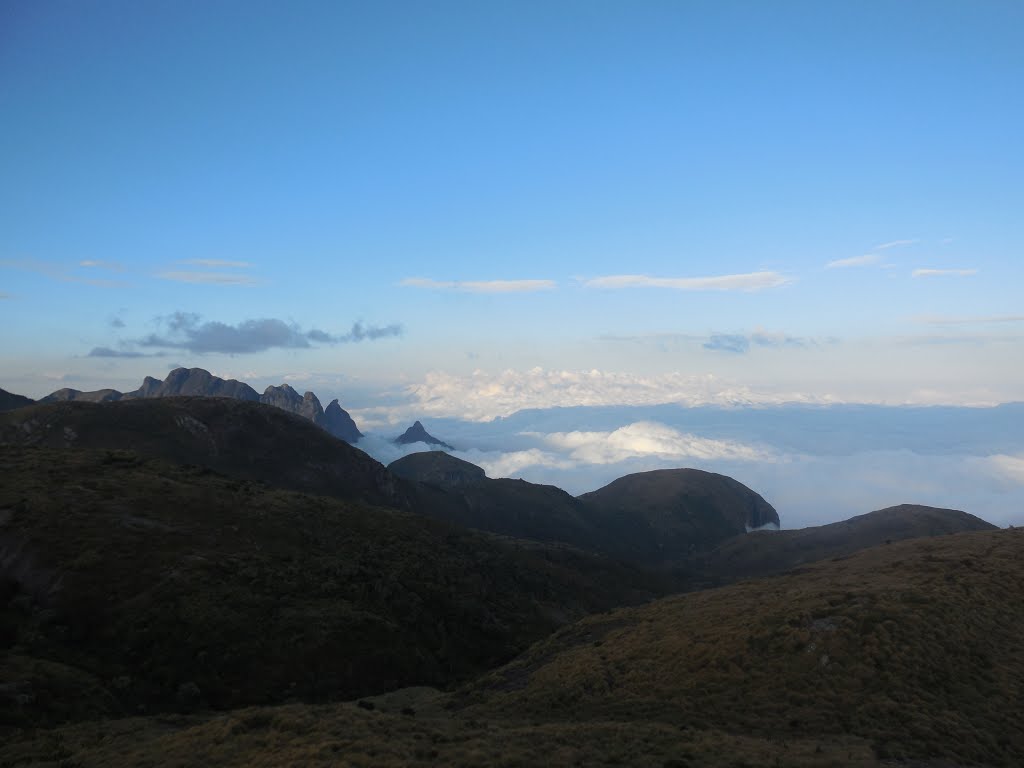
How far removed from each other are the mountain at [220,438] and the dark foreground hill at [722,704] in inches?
3544

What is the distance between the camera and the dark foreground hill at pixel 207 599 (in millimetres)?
36438

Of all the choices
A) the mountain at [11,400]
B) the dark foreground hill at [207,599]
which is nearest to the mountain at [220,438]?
the dark foreground hill at [207,599]

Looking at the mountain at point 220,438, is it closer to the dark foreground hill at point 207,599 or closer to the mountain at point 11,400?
the dark foreground hill at point 207,599

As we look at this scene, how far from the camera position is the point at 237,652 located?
40.3m

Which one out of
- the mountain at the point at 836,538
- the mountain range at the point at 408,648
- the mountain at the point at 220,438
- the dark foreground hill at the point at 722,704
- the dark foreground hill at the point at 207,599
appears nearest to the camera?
the dark foreground hill at the point at 722,704

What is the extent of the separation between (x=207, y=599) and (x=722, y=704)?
118 ft

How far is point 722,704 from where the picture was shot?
29.3 meters

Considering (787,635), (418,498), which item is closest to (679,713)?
(787,635)

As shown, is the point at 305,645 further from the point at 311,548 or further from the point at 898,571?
the point at 898,571

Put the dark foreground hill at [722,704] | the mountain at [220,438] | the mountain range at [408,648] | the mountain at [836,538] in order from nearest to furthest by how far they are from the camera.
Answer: the dark foreground hill at [722,704] → the mountain range at [408,648] → the mountain at [220,438] → the mountain at [836,538]

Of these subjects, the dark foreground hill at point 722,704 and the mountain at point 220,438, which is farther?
the mountain at point 220,438

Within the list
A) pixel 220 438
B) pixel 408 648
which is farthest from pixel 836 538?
pixel 220 438

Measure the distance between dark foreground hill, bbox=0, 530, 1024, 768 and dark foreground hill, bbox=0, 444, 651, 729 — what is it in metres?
6.17

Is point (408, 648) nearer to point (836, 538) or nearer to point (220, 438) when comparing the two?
point (220, 438)
